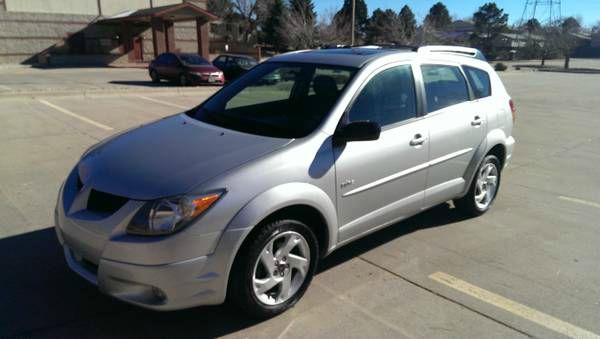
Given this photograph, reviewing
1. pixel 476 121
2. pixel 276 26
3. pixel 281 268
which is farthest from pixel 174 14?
pixel 281 268

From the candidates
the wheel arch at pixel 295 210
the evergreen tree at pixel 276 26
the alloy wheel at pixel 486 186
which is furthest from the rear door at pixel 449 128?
the evergreen tree at pixel 276 26

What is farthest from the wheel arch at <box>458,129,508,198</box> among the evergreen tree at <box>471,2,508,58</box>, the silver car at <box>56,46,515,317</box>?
the evergreen tree at <box>471,2,508,58</box>

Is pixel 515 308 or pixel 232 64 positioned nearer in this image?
pixel 515 308

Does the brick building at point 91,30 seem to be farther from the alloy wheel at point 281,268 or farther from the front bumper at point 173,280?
the front bumper at point 173,280

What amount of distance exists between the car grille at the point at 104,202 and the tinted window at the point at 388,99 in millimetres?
1738

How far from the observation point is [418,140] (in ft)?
12.9

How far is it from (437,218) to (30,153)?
20.2ft

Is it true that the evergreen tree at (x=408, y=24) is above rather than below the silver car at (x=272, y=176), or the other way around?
above

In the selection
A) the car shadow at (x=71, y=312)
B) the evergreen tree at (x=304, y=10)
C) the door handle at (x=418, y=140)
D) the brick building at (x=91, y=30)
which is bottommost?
the car shadow at (x=71, y=312)

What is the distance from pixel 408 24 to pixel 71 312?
53.8 m

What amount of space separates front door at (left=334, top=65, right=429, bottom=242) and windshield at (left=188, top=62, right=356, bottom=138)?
27 centimetres

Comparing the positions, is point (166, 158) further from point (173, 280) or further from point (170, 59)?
point (170, 59)

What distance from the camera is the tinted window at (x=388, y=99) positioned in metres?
3.63

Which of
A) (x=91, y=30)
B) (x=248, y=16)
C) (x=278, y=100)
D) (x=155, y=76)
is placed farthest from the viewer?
(x=248, y=16)
